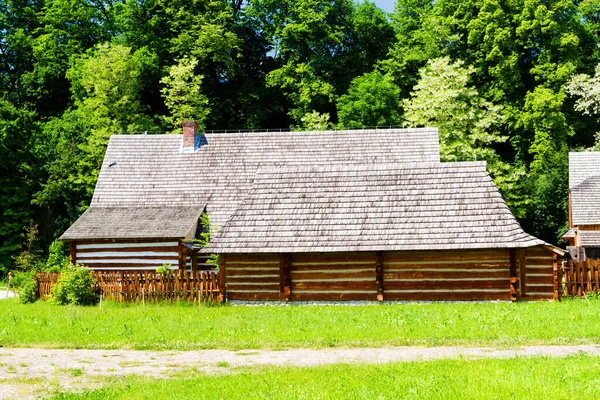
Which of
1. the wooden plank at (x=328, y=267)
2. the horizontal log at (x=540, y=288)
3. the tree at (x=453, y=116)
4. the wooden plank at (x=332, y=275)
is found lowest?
the horizontal log at (x=540, y=288)

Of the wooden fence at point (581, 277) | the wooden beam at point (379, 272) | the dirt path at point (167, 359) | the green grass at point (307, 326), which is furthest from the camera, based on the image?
the wooden beam at point (379, 272)

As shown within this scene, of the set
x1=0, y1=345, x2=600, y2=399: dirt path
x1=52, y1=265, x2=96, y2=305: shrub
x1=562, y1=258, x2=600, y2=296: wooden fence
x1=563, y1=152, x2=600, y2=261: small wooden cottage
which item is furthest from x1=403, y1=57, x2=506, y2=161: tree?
x1=0, y1=345, x2=600, y2=399: dirt path

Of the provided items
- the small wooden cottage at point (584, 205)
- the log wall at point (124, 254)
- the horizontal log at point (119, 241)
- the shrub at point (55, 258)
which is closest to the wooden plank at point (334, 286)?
the horizontal log at point (119, 241)

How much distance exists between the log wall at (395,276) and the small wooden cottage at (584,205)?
15.7 metres

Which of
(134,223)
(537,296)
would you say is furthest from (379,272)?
(134,223)

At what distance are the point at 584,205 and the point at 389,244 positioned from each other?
2107 cm

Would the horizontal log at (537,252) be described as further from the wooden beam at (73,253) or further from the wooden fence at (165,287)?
the wooden beam at (73,253)

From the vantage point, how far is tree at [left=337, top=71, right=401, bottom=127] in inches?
2026

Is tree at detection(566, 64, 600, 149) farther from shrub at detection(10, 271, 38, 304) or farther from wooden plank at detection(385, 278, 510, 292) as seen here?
shrub at detection(10, 271, 38, 304)

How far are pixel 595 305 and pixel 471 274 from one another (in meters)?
4.24

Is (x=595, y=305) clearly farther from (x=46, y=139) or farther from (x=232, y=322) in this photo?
(x=46, y=139)

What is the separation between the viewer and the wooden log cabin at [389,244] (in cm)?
2322

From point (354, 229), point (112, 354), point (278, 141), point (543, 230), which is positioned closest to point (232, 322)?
point (112, 354)

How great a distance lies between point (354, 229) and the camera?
79.1 feet
